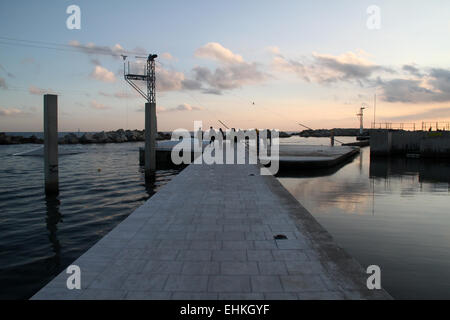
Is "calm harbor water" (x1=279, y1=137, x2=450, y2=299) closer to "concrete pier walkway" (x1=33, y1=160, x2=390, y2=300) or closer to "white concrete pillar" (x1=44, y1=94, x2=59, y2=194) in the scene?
"concrete pier walkway" (x1=33, y1=160, x2=390, y2=300)

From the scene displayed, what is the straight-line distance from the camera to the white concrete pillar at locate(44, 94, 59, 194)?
12.7 meters

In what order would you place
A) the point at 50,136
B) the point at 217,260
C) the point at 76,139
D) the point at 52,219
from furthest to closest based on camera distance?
the point at 76,139, the point at 50,136, the point at 52,219, the point at 217,260

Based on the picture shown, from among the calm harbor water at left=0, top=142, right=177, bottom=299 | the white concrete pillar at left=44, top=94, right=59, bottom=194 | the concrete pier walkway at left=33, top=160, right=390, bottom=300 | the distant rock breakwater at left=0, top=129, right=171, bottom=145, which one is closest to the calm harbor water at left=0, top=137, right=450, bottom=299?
the calm harbor water at left=0, top=142, right=177, bottom=299

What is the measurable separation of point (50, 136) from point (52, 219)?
419 centimetres

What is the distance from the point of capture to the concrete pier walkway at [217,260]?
3812mm

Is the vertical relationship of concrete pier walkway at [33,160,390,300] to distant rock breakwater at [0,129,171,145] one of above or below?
below

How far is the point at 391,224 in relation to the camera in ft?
31.3

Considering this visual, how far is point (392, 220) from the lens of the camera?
10016mm

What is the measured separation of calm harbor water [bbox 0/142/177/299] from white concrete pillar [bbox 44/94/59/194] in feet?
2.66

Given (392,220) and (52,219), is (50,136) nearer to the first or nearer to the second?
(52,219)

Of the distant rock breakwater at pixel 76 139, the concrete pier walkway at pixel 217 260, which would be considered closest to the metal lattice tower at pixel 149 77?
the concrete pier walkway at pixel 217 260

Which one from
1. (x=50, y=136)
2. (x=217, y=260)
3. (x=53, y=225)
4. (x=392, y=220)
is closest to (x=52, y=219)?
(x=53, y=225)

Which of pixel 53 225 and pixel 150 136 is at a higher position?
pixel 150 136
